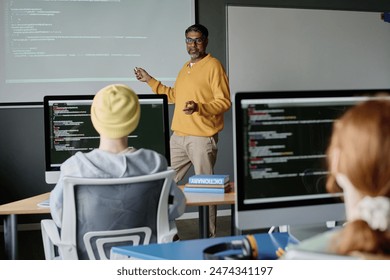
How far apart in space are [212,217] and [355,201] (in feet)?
9.74

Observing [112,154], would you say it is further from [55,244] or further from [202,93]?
[202,93]

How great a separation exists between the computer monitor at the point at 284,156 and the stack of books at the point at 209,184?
114 cm

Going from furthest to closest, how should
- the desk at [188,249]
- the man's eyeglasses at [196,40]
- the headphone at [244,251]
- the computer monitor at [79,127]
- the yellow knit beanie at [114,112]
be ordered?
the man's eyeglasses at [196,40] → the computer monitor at [79,127] → the yellow knit beanie at [114,112] → the desk at [188,249] → the headphone at [244,251]

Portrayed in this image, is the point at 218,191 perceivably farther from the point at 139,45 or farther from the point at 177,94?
the point at 139,45

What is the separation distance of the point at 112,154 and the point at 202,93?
7.43 ft

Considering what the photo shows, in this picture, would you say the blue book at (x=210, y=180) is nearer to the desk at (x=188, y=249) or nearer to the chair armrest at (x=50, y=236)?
the chair armrest at (x=50, y=236)

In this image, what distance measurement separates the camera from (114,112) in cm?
222

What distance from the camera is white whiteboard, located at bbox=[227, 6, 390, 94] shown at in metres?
5.56

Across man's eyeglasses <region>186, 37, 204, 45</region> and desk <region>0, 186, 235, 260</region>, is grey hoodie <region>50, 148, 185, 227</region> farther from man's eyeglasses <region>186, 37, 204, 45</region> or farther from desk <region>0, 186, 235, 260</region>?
man's eyeglasses <region>186, 37, 204, 45</region>

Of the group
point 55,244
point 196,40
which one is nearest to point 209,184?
point 55,244

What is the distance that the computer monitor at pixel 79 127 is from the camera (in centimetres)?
294

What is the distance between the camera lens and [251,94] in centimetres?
186

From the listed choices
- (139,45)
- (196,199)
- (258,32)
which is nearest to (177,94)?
(139,45)

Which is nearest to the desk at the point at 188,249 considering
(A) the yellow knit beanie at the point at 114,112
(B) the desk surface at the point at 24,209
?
(A) the yellow knit beanie at the point at 114,112
